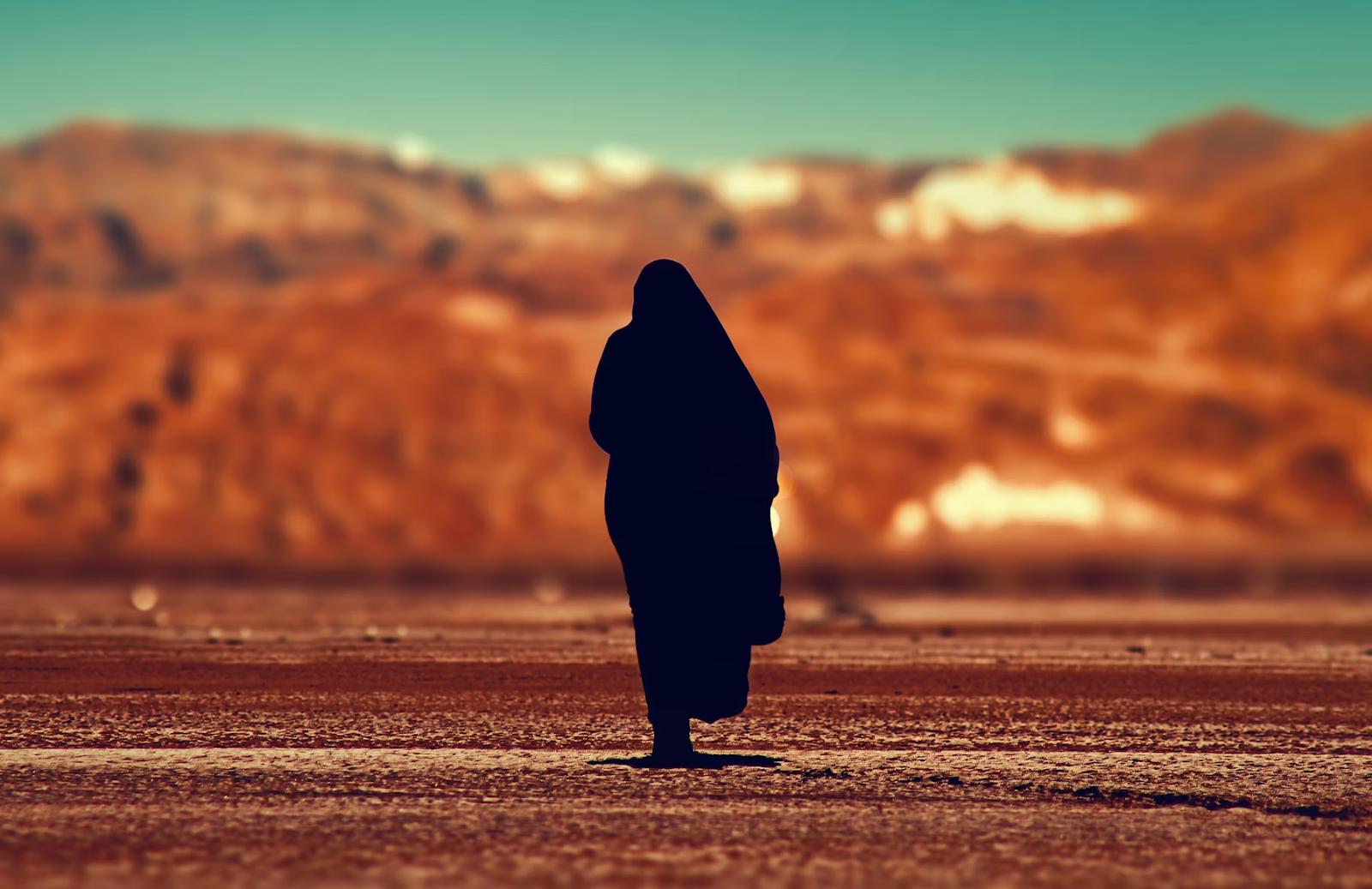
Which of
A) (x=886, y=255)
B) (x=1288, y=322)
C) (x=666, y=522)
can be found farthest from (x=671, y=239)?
(x=666, y=522)

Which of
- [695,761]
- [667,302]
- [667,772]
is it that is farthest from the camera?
[695,761]

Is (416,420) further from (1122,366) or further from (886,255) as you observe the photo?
(886,255)

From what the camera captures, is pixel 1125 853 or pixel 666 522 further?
pixel 666 522

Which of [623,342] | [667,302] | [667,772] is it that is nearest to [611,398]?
[623,342]

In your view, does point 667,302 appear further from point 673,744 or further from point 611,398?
point 673,744

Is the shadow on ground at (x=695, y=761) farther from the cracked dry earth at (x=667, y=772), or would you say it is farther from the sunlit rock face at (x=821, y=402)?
the sunlit rock face at (x=821, y=402)

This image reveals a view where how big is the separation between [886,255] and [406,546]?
6330 cm

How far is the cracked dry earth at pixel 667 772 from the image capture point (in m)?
7.44

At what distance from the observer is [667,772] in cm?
1048

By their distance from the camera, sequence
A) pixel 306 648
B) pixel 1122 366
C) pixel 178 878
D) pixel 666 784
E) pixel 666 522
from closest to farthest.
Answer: pixel 178 878 → pixel 666 784 → pixel 666 522 → pixel 306 648 → pixel 1122 366

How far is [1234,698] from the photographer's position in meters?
15.6

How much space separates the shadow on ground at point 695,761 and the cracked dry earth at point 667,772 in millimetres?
66

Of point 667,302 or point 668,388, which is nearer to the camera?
point 668,388

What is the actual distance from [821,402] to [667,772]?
72.9 metres
